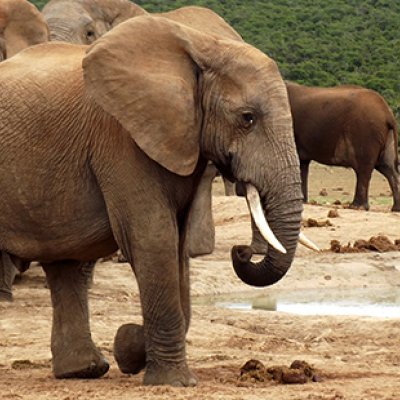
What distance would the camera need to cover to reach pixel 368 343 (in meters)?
8.90

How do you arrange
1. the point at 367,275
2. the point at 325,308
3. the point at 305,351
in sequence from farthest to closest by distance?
the point at 367,275, the point at 325,308, the point at 305,351

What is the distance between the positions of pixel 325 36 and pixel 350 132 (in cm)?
2509

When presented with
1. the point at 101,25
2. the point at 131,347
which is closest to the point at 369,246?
the point at 101,25

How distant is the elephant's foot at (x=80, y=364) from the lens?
711 centimetres

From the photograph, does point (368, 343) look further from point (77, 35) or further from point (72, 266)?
point (77, 35)

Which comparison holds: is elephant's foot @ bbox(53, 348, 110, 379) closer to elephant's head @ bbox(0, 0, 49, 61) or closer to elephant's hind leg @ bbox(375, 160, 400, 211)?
elephant's head @ bbox(0, 0, 49, 61)

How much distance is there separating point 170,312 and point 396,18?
40962mm

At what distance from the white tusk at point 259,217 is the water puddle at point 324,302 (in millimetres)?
3858

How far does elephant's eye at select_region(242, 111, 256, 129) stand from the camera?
6598 mm

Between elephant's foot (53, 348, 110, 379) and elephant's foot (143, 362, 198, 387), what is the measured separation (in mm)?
462

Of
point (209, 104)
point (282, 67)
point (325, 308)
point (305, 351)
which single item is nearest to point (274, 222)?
point (209, 104)

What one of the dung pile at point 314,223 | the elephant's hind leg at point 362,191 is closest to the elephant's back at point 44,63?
the dung pile at point 314,223

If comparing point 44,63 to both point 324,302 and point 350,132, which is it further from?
point 350,132

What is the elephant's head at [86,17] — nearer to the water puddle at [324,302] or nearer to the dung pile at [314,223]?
the water puddle at [324,302]
